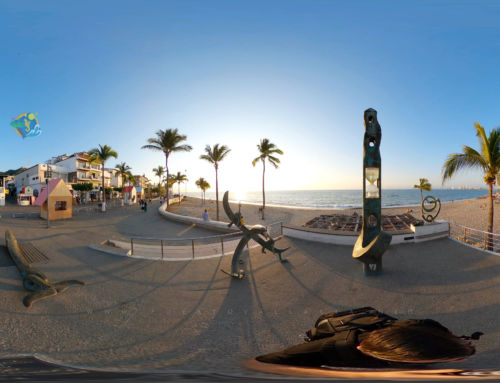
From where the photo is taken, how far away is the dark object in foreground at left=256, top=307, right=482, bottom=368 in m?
2.37

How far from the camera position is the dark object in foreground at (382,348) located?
237cm

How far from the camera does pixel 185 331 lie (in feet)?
16.9

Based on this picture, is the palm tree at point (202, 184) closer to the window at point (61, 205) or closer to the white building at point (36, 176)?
the white building at point (36, 176)

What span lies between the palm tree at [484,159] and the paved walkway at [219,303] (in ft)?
10.5

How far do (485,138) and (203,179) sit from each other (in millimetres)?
71289

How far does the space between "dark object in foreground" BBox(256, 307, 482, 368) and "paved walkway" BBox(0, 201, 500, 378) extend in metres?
0.46

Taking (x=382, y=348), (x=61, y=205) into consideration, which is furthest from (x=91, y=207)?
(x=382, y=348)

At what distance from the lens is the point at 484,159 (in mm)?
9766

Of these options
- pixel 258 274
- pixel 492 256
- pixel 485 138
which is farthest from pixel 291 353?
pixel 485 138

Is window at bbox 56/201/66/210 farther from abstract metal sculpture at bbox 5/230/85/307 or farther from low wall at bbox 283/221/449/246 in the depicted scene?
low wall at bbox 283/221/449/246

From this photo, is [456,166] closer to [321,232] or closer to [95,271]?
[321,232]

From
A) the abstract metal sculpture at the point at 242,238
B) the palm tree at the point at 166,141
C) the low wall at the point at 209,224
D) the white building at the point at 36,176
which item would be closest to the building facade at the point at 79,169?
the white building at the point at 36,176

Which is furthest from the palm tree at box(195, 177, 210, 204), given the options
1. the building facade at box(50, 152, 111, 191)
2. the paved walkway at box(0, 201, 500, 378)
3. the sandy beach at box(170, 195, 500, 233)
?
the paved walkway at box(0, 201, 500, 378)

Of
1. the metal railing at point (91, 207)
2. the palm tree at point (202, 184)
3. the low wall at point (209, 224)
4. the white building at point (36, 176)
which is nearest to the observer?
the low wall at point (209, 224)
